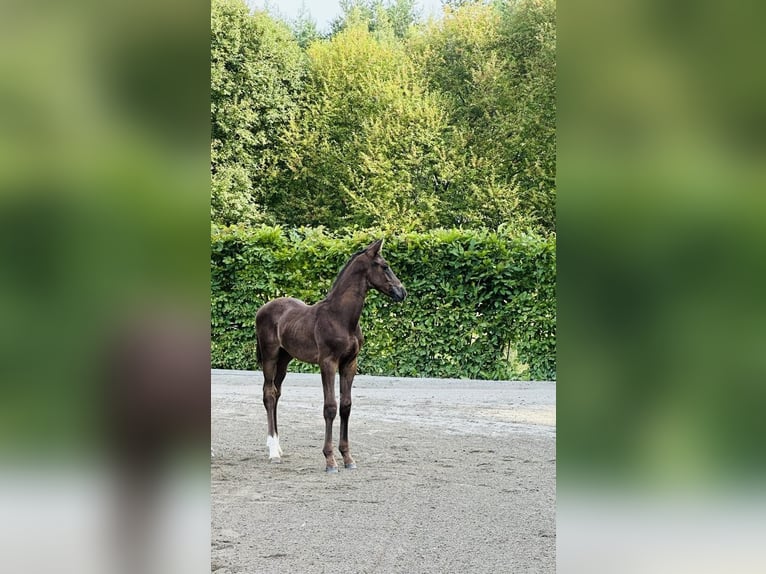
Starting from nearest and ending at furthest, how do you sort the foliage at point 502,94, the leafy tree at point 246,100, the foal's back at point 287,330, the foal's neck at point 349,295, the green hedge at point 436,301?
the foal's neck at point 349,295
the foal's back at point 287,330
the green hedge at point 436,301
the leafy tree at point 246,100
the foliage at point 502,94

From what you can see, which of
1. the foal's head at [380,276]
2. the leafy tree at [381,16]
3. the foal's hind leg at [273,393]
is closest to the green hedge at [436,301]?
the foal's hind leg at [273,393]

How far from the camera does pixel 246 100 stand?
83.5 feet

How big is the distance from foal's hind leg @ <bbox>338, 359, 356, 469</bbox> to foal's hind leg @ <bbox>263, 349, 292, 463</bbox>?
64 cm

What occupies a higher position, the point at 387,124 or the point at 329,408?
the point at 387,124

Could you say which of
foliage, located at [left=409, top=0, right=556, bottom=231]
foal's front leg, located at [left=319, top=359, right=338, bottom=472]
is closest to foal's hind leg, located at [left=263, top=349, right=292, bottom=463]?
foal's front leg, located at [left=319, top=359, right=338, bottom=472]

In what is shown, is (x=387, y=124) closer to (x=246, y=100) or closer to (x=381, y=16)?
(x=246, y=100)

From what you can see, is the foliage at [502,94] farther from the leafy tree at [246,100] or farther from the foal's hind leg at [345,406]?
the foal's hind leg at [345,406]

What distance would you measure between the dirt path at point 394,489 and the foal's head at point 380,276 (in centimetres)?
155

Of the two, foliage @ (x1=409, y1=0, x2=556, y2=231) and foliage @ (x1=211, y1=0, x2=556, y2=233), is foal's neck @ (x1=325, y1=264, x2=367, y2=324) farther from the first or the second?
foliage @ (x1=409, y1=0, x2=556, y2=231)

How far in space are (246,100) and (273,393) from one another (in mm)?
19490

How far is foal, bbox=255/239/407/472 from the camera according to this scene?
7051 millimetres

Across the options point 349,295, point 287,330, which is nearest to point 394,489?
point 349,295

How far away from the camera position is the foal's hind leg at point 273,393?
7.37m
